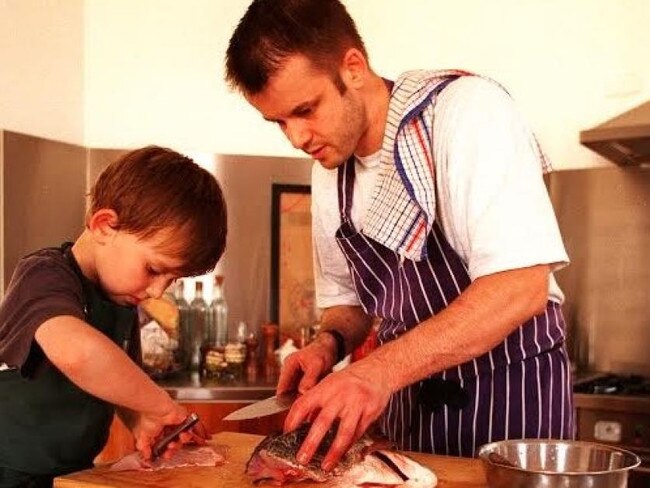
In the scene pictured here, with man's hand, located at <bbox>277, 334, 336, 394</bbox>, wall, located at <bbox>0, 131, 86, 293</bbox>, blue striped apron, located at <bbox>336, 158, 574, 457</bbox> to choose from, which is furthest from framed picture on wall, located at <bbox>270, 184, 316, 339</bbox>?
blue striped apron, located at <bbox>336, 158, 574, 457</bbox>

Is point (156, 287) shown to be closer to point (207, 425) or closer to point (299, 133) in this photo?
point (299, 133)

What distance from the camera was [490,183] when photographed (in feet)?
4.65

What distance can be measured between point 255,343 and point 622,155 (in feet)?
4.75

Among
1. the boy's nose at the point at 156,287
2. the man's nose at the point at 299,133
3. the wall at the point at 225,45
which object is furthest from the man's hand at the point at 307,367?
the wall at the point at 225,45

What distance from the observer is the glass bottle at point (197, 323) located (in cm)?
338

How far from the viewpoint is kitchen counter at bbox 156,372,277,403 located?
2941 mm

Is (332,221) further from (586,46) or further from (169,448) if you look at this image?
(586,46)

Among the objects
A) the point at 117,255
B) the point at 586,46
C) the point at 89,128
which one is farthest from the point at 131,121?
the point at 117,255

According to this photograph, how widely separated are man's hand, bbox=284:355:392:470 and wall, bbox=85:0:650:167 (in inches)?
87.8

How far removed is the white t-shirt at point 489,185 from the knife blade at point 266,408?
404 millimetres

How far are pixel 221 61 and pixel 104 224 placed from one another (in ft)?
6.84

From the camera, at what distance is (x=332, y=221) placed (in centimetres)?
183

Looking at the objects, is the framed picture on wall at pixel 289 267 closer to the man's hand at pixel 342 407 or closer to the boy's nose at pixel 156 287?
the boy's nose at pixel 156 287

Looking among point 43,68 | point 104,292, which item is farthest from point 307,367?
point 43,68
